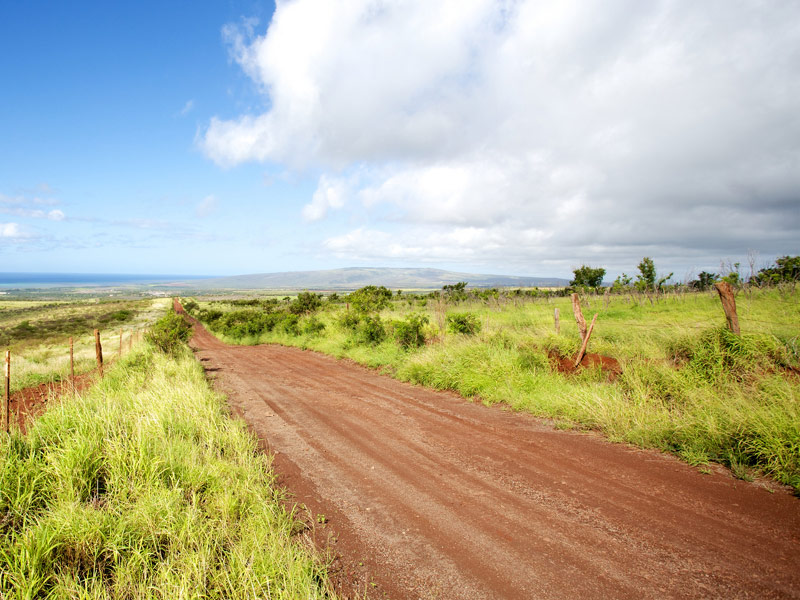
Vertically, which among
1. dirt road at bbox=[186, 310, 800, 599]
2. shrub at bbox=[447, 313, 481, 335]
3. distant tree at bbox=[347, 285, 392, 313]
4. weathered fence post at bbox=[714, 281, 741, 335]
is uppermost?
weathered fence post at bbox=[714, 281, 741, 335]

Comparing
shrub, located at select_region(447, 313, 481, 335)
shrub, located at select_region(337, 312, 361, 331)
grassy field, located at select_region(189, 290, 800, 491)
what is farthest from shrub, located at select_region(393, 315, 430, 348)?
shrub, located at select_region(337, 312, 361, 331)

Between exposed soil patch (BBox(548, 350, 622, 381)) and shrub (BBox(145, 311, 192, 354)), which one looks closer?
exposed soil patch (BBox(548, 350, 622, 381))

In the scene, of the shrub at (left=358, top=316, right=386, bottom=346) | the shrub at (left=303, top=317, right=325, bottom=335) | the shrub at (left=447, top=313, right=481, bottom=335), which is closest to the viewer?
the shrub at (left=447, top=313, right=481, bottom=335)

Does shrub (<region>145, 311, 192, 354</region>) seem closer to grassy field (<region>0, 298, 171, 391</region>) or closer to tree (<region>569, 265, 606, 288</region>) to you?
grassy field (<region>0, 298, 171, 391</region>)

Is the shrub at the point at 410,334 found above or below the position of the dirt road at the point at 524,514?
above

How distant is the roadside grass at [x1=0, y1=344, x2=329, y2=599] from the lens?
300 centimetres

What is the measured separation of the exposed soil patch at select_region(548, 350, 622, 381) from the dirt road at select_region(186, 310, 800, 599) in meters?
2.77

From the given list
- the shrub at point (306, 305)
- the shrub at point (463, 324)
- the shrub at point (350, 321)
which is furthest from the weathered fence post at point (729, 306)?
the shrub at point (306, 305)

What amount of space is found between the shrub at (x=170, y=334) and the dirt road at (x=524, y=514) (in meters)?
9.64

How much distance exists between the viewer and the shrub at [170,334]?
1465 cm

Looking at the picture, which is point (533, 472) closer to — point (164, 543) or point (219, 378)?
point (164, 543)

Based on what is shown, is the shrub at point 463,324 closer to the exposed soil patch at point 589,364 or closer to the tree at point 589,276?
the exposed soil patch at point 589,364

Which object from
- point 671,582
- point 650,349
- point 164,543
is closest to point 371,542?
point 164,543

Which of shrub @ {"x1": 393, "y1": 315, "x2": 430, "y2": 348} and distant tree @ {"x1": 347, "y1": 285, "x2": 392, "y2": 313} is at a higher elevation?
distant tree @ {"x1": 347, "y1": 285, "x2": 392, "y2": 313}
